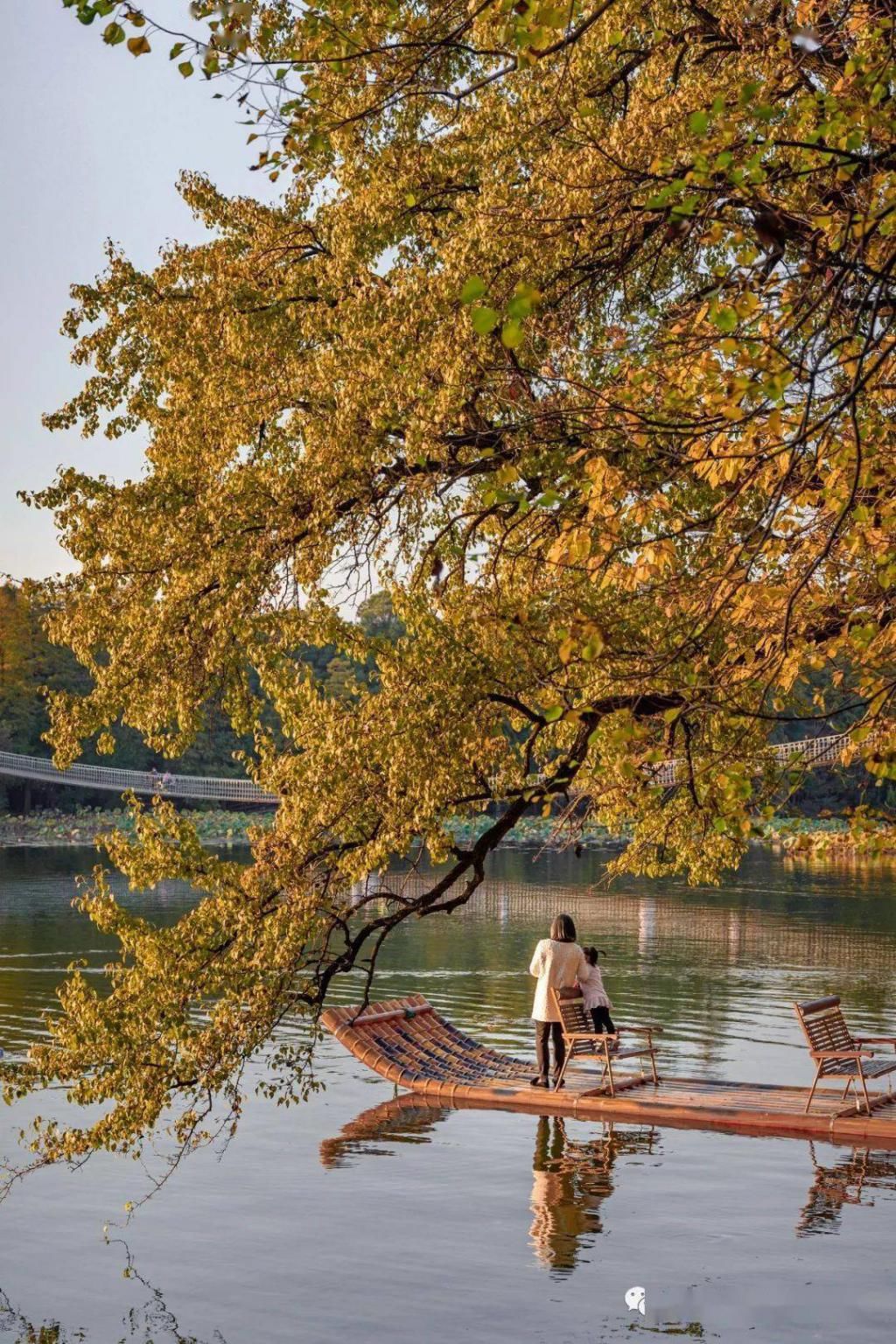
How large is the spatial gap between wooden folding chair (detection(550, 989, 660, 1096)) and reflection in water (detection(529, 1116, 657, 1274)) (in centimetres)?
52

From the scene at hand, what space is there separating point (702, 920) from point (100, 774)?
1520 inches

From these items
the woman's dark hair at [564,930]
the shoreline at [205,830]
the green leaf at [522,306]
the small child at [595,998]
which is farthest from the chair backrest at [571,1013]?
the shoreline at [205,830]

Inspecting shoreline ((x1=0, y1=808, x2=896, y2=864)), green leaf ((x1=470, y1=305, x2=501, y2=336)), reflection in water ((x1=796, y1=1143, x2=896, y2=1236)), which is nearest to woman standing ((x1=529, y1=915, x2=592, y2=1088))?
reflection in water ((x1=796, y1=1143, x2=896, y2=1236))

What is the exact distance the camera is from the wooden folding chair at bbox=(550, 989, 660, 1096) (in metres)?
15.4

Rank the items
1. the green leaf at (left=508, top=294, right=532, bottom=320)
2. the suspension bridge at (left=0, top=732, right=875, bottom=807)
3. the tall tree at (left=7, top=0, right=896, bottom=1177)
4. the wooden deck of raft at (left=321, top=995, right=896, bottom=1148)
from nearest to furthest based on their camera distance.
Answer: the green leaf at (left=508, top=294, right=532, bottom=320) < the tall tree at (left=7, top=0, right=896, bottom=1177) < the wooden deck of raft at (left=321, top=995, right=896, bottom=1148) < the suspension bridge at (left=0, top=732, right=875, bottom=807)

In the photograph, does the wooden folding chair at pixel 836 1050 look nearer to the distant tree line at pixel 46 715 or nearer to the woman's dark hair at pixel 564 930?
the woman's dark hair at pixel 564 930

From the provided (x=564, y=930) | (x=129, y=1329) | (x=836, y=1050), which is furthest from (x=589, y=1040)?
(x=129, y=1329)

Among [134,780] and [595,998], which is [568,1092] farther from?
[134,780]

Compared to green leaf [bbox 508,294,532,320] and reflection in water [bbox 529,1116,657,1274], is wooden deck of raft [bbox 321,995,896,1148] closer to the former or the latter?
reflection in water [bbox 529,1116,657,1274]

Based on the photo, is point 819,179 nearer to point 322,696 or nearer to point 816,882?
point 322,696

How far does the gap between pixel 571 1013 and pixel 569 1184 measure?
2322mm

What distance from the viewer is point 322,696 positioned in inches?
422

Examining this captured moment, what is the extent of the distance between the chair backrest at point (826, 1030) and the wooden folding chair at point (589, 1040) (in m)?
1.78

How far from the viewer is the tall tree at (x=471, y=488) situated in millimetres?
7512
